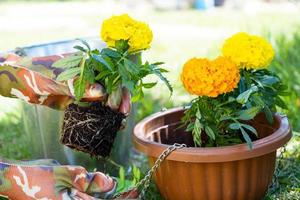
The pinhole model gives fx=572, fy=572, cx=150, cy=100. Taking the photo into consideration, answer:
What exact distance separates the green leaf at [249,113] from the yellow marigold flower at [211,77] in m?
0.08

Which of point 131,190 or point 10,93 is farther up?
point 10,93

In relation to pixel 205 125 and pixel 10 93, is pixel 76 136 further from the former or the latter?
pixel 205 125

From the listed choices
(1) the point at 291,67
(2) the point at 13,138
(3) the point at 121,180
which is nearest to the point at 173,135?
(3) the point at 121,180

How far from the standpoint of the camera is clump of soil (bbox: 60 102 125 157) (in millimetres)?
1618

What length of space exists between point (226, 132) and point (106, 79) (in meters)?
0.39

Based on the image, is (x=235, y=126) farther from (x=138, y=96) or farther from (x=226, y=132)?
(x=138, y=96)

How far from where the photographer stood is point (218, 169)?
1.58 m

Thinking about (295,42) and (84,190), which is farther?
(295,42)

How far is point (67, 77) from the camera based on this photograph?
155 cm

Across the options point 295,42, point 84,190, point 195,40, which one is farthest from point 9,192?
point 195,40

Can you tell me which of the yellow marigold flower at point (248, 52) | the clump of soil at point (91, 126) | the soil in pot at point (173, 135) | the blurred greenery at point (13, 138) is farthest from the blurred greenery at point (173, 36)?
the yellow marigold flower at point (248, 52)

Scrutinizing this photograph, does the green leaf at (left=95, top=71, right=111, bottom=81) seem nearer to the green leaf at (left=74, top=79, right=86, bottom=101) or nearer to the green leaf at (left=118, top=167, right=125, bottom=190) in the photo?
the green leaf at (left=74, top=79, right=86, bottom=101)

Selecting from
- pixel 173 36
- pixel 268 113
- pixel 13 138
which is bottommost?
pixel 173 36

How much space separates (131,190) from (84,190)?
0.56 feet
